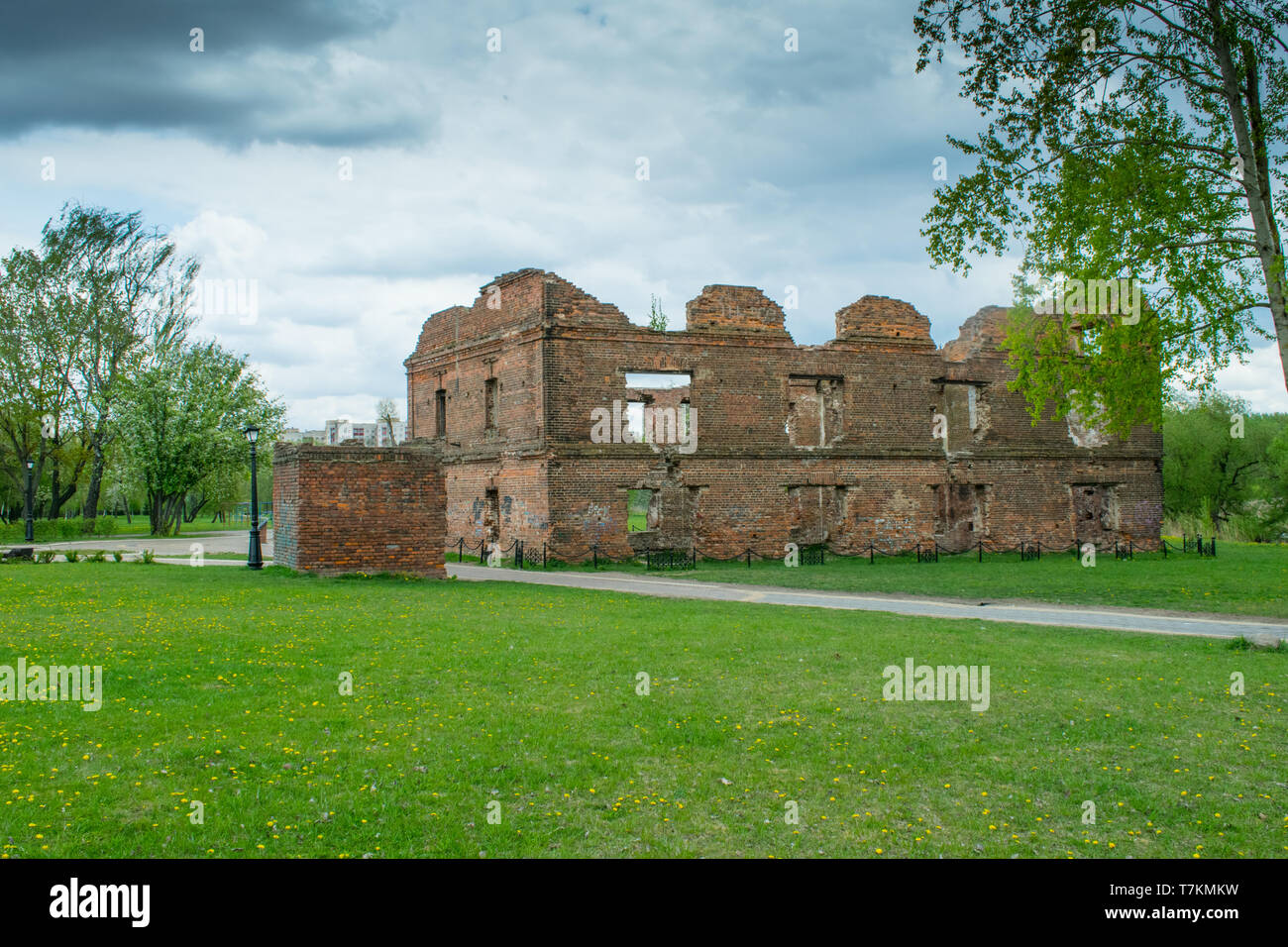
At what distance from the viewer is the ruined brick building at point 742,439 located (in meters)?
26.1

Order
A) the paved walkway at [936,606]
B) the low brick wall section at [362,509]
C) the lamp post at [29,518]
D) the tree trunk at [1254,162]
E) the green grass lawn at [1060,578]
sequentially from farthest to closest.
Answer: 1. the lamp post at [29,518]
2. the low brick wall section at [362,509]
3. the green grass lawn at [1060,578]
4. the tree trunk at [1254,162]
5. the paved walkway at [936,606]

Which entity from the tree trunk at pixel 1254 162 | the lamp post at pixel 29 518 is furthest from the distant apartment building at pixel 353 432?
the tree trunk at pixel 1254 162

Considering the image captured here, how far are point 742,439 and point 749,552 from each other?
→ 3.54 m

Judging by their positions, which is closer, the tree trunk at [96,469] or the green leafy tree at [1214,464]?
the tree trunk at [96,469]

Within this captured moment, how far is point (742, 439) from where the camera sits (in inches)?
1086

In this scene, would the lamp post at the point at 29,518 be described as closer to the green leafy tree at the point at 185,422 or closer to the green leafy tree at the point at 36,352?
the green leafy tree at the point at 36,352

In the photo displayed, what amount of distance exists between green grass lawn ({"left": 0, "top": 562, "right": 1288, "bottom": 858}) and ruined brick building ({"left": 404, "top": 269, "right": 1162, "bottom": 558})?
14676 millimetres

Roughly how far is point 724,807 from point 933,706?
343 cm

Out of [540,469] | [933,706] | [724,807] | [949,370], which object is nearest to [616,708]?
[724,807]

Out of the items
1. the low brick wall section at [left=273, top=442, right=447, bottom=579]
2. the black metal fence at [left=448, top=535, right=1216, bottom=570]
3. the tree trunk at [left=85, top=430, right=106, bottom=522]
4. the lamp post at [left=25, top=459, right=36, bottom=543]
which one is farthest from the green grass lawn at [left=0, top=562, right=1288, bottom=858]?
the tree trunk at [left=85, top=430, right=106, bottom=522]

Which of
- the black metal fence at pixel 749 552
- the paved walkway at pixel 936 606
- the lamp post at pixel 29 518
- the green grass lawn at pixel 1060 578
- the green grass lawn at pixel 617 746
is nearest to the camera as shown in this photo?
the green grass lawn at pixel 617 746

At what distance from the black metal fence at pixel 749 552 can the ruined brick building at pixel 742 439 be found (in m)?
0.23

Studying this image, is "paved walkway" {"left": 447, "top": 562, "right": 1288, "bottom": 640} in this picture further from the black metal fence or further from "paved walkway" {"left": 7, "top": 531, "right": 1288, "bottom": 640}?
the black metal fence

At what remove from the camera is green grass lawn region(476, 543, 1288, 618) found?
17.2 metres
